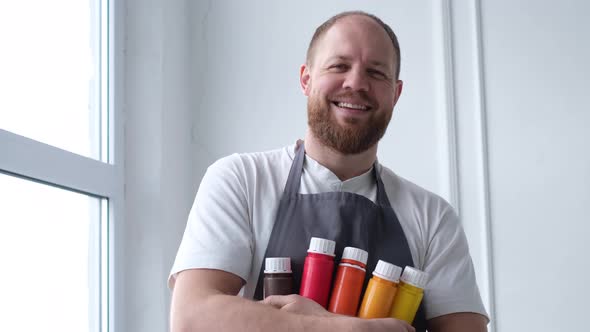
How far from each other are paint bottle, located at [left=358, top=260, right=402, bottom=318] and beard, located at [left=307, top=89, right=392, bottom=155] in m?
0.27

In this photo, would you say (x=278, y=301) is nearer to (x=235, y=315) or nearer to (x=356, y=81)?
(x=235, y=315)

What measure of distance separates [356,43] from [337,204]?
0.29 meters

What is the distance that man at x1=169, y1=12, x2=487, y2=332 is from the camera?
50.3 inches

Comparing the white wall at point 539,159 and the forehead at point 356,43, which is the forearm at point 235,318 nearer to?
the forehead at point 356,43

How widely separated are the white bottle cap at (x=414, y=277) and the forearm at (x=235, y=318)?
0.53ft

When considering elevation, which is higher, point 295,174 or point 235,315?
point 295,174

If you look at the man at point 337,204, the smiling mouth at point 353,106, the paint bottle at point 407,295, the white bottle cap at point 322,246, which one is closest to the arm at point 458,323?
the man at point 337,204

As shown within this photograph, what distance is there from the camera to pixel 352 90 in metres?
1.35

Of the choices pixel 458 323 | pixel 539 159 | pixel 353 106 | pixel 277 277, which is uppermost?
pixel 353 106

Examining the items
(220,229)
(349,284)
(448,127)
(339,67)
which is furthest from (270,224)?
(448,127)

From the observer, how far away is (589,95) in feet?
6.07

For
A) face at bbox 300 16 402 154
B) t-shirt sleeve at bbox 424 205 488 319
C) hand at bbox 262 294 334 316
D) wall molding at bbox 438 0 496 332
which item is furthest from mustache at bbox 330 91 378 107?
wall molding at bbox 438 0 496 332

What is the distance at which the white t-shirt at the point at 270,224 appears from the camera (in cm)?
126

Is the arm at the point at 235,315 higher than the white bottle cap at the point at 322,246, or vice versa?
the white bottle cap at the point at 322,246
